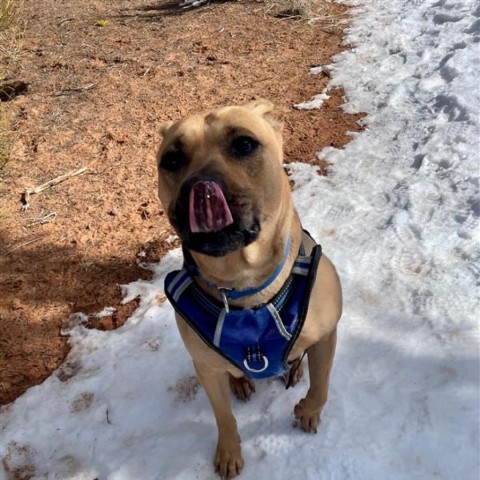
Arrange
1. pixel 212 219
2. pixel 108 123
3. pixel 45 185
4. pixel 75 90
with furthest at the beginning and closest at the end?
pixel 75 90, pixel 108 123, pixel 45 185, pixel 212 219

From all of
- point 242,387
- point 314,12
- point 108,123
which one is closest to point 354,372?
point 242,387

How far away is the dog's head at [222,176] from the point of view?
1.90m

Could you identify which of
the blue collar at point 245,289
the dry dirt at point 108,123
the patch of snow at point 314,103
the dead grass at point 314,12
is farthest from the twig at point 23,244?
the dead grass at point 314,12

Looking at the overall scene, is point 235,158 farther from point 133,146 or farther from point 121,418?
point 133,146

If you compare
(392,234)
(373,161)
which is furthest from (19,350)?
(373,161)

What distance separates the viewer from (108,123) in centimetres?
566

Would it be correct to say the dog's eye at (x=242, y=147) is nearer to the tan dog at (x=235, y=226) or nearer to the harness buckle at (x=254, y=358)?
the tan dog at (x=235, y=226)

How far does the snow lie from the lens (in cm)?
255

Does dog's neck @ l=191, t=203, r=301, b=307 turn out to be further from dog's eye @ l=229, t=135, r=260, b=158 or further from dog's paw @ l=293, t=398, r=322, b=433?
dog's paw @ l=293, t=398, r=322, b=433

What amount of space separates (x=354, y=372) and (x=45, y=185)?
3379 mm

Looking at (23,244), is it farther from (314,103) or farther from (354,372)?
(314,103)

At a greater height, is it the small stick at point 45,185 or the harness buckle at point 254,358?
the harness buckle at point 254,358

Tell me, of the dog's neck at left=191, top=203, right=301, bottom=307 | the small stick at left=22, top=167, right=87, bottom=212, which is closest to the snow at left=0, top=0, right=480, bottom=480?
the dog's neck at left=191, top=203, right=301, bottom=307

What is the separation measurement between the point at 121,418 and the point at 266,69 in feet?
14.9
